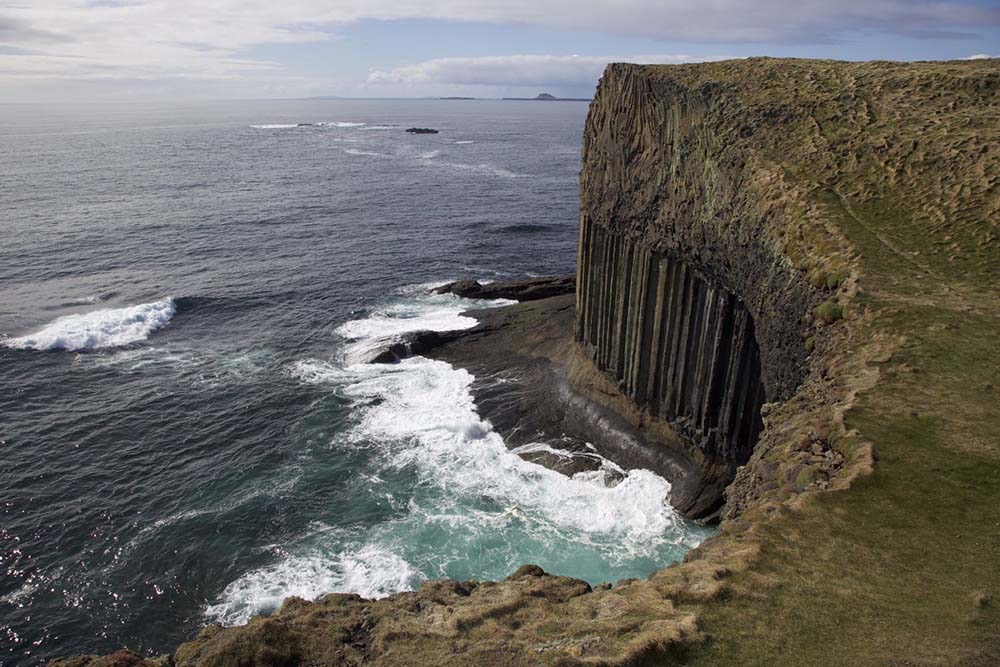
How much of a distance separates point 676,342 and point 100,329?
38.1 meters

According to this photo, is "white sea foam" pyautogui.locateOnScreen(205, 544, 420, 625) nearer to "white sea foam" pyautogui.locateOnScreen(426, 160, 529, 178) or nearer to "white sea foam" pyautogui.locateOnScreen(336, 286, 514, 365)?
"white sea foam" pyautogui.locateOnScreen(336, 286, 514, 365)

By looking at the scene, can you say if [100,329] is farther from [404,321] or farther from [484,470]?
[484,470]

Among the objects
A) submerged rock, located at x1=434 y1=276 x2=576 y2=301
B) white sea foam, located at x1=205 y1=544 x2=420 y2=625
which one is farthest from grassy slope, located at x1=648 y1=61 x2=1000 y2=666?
submerged rock, located at x1=434 y1=276 x2=576 y2=301

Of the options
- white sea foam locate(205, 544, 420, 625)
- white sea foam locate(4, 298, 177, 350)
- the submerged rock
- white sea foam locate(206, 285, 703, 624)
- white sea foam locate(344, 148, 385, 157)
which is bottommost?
white sea foam locate(205, 544, 420, 625)

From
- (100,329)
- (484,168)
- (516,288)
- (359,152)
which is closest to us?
(100,329)

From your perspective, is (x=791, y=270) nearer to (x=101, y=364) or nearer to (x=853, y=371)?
(x=853, y=371)

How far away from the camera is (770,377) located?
2025 centimetres

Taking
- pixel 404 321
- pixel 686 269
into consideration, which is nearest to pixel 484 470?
pixel 686 269

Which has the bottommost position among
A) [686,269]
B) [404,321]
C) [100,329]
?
[100,329]

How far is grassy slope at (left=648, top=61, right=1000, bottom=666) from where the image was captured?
922 cm

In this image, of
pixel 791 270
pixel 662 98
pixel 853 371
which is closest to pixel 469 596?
pixel 853 371

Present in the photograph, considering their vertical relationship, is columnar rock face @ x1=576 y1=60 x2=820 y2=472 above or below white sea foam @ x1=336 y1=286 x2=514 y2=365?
above

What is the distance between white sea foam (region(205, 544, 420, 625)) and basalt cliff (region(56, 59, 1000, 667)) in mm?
8986

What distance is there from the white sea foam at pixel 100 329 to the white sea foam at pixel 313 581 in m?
26.8
